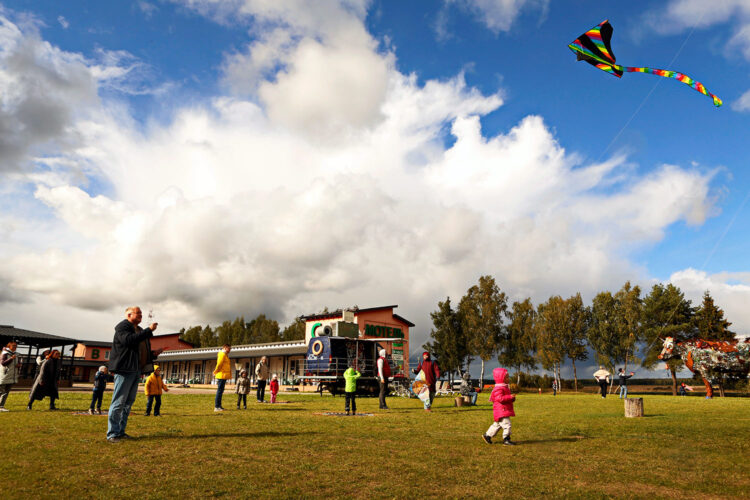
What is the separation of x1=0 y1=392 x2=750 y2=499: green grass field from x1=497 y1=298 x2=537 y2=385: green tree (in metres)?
47.3

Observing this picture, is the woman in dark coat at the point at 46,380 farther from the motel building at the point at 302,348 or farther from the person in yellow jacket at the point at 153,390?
the motel building at the point at 302,348

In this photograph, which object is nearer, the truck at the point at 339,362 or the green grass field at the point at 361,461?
the green grass field at the point at 361,461

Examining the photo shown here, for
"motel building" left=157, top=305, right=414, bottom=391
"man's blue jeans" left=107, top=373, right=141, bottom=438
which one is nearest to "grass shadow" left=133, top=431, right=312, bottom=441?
"man's blue jeans" left=107, top=373, right=141, bottom=438

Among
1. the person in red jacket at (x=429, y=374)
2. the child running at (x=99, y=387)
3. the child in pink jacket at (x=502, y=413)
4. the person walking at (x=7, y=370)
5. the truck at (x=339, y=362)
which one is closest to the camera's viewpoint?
the child in pink jacket at (x=502, y=413)

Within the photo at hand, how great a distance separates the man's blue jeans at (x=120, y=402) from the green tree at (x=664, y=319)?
5235 centimetres

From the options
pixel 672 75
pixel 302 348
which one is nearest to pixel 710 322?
pixel 302 348

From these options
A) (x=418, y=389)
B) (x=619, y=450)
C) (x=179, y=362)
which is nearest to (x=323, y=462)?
(x=619, y=450)

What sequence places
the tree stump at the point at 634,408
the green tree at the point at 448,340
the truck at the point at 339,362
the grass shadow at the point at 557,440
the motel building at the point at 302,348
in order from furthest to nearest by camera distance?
the green tree at the point at 448,340 → the motel building at the point at 302,348 → the truck at the point at 339,362 → the tree stump at the point at 634,408 → the grass shadow at the point at 557,440

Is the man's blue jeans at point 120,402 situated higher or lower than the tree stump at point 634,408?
higher

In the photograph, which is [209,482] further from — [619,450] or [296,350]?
[296,350]

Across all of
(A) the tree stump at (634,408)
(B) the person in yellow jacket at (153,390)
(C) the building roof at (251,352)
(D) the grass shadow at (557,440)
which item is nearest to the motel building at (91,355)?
(C) the building roof at (251,352)

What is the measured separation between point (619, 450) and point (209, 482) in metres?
6.86

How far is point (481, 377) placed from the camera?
56.0 metres

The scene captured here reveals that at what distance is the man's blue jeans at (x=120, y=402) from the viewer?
7965mm
